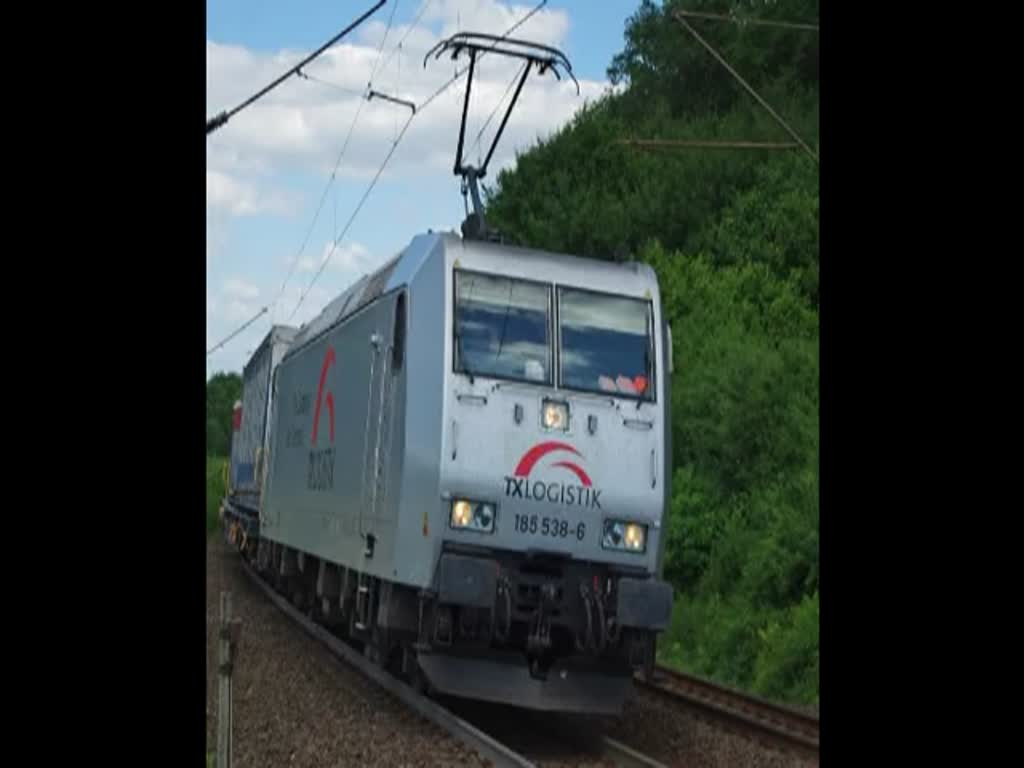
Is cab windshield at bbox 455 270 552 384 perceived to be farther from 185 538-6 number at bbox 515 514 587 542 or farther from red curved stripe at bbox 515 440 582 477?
185 538-6 number at bbox 515 514 587 542

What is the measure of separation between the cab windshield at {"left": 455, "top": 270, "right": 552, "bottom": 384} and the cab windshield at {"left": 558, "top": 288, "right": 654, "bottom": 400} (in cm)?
14

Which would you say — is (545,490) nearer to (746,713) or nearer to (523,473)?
(523,473)

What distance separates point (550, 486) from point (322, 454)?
489cm

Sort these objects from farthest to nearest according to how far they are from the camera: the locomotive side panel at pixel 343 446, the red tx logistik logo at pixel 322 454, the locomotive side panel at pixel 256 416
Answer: the locomotive side panel at pixel 256 416, the red tx logistik logo at pixel 322 454, the locomotive side panel at pixel 343 446

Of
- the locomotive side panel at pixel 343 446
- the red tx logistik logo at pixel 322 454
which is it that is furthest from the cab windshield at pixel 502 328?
the red tx logistik logo at pixel 322 454

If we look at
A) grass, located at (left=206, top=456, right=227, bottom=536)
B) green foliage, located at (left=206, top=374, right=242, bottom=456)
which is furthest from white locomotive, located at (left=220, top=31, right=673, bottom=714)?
green foliage, located at (left=206, top=374, right=242, bottom=456)

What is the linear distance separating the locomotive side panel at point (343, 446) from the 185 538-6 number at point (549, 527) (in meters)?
1.09

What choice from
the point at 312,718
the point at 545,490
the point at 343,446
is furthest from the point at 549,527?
the point at 343,446

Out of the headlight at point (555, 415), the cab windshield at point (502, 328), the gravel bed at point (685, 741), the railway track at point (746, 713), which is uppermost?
the cab windshield at point (502, 328)

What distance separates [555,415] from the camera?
1003 centimetres

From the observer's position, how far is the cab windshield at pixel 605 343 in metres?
10.3

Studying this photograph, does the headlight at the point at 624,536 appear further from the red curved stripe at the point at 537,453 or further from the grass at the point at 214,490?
the grass at the point at 214,490

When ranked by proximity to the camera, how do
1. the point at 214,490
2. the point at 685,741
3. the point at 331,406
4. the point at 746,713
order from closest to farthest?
1. the point at 685,741
2. the point at 746,713
3. the point at 331,406
4. the point at 214,490
